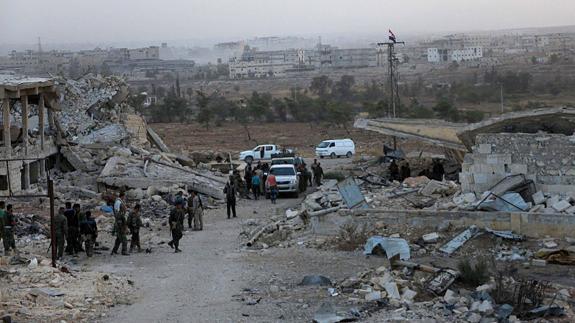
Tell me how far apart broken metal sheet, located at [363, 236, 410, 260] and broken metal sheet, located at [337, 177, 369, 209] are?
1.79 metres

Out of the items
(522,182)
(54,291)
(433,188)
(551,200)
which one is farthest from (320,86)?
(54,291)

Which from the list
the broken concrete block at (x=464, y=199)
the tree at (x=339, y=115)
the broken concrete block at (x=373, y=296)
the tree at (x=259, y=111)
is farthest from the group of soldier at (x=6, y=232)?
the tree at (x=259, y=111)

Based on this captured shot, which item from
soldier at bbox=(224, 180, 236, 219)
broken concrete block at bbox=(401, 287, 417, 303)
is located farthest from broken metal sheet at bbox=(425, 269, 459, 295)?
soldier at bbox=(224, 180, 236, 219)

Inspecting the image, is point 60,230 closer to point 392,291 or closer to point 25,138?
point 392,291

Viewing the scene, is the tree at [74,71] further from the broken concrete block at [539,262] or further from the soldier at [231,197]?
the broken concrete block at [539,262]

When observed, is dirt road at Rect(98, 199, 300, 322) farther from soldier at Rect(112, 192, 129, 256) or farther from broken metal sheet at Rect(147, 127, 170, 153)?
broken metal sheet at Rect(147, 127, 170, 153)

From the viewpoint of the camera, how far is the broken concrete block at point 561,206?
53.2ft

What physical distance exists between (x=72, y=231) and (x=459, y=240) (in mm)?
6749

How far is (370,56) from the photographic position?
190m

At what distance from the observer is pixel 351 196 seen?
17.8 m

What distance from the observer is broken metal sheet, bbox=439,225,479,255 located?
15.5 meters

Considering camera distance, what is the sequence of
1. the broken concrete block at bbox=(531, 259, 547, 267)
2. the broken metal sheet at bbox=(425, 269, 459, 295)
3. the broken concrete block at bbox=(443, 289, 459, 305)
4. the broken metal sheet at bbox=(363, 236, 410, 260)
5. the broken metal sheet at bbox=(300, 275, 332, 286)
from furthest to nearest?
the broken metal sheet at bbox=(363, 236, 410, 260)
the broken concrete block at bbox=(531, 259, 547, 267)
the broken metal sheet at bbox=(300, 275, 332, 286)
the broken metal sheet at bbox=(425, 269, 459, 295)
the broken concrete block at bbox=(443, 289, 459, 305)

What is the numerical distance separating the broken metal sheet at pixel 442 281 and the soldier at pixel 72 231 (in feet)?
22.1

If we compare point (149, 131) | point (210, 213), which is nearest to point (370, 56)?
point (149, 131)
